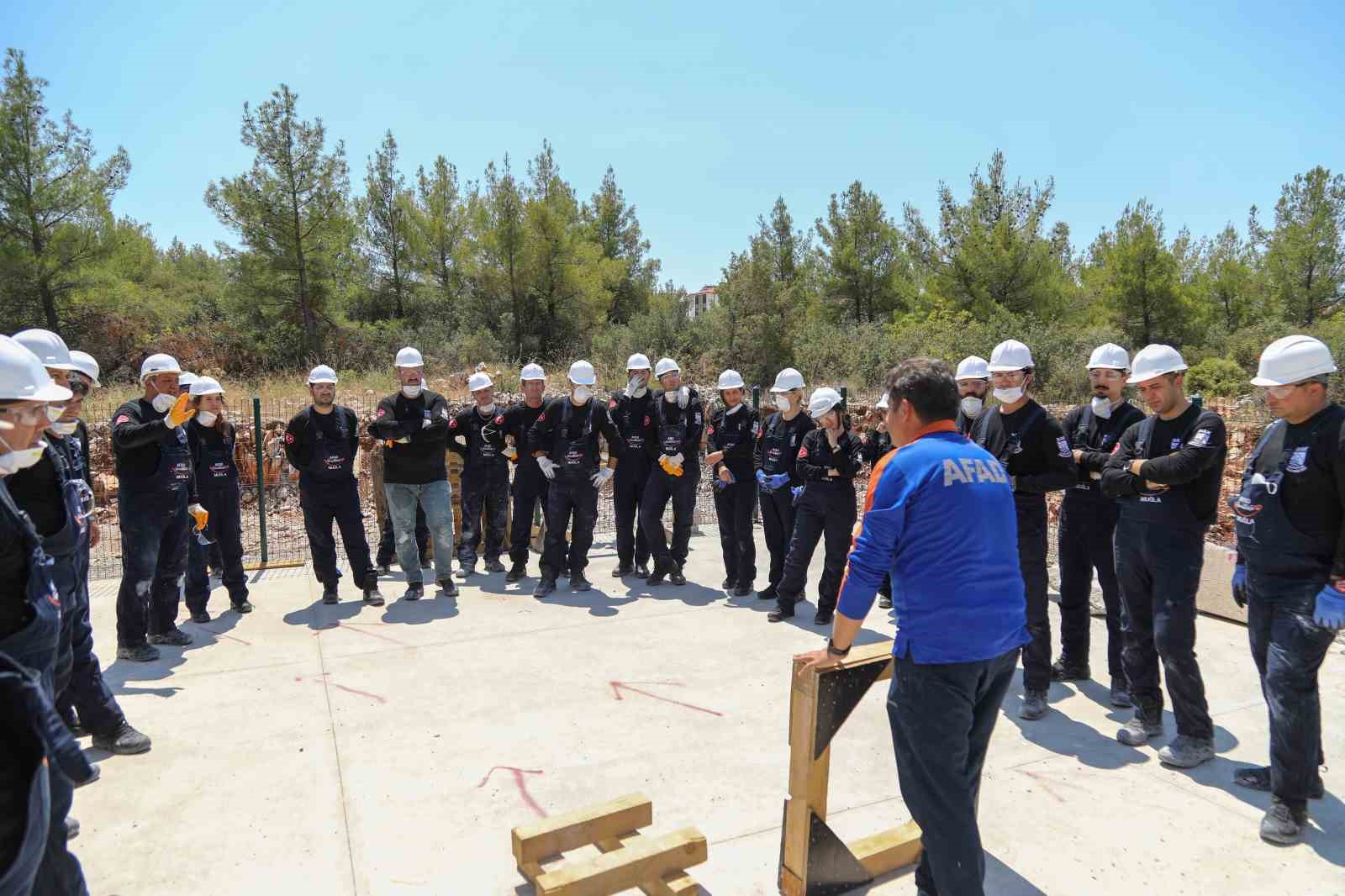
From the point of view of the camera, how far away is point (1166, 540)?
4223mm

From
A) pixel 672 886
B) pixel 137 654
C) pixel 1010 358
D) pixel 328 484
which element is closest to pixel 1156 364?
pixel 1010 358

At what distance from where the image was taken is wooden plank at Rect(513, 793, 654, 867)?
314 cm

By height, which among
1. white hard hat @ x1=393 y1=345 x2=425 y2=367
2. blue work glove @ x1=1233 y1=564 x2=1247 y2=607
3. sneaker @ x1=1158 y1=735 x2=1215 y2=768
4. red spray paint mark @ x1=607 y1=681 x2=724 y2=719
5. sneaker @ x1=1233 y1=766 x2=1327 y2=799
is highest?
white hard hat @ x1=393 y1=345 x2=425 y2=367

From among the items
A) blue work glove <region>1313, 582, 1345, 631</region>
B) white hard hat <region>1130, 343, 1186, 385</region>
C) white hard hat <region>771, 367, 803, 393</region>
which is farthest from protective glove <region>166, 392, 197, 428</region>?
blue work glove <region>1313, 582, 1345, 631</region>

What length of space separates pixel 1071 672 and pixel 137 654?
6.33m

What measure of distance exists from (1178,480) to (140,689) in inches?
243

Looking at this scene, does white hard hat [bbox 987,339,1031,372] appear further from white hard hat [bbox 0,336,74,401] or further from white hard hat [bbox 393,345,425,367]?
white hard hat [bbox 393,345,425,367]

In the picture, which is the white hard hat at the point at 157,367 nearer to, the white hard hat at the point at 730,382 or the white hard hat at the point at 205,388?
the white hard hat at the point at 205,388

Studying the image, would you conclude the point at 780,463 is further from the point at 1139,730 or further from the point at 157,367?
the point at 157,367

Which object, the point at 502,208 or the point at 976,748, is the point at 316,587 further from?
the point at 502,208

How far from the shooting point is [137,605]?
5.57 meters

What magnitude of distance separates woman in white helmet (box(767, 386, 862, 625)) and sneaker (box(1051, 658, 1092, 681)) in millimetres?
1769

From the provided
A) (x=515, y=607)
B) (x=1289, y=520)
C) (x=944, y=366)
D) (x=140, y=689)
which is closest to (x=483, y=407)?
(x=515, y=607)

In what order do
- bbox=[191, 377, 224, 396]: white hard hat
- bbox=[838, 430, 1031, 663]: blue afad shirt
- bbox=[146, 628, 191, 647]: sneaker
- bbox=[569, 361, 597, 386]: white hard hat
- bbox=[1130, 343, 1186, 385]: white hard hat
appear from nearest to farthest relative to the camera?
bbox=[838, 430, 1031, 663]: blue afad shirt → bbox=[1130, 343, 1186, 385]: white hard hat → bbox=[146, 628, 191, 647]: sneaker → bbox=[191, 377, 224, 396]: white hard hat → bbox=[569, 361, 597, 386]: white hard hat
